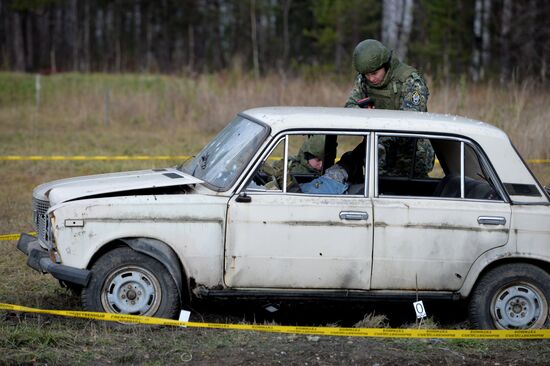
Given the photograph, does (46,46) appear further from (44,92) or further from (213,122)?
(213,122)

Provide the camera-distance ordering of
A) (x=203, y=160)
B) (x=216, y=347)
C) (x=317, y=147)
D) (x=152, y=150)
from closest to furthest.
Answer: (x=216, y=347) → (x=203, y=160) → (x=317, y=147) → (x=152, y=150)

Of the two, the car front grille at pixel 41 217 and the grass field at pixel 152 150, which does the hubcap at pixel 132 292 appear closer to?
the grass field at pixel 152 150

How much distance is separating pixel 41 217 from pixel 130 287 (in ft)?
3.02

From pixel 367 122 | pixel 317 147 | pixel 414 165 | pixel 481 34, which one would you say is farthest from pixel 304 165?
pixel 481 34

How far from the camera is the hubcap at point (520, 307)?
625 cm

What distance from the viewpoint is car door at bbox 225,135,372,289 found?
6008mm

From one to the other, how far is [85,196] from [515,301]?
123 inches

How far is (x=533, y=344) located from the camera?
19.6 feet

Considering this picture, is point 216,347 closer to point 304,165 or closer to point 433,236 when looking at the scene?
point 433,236

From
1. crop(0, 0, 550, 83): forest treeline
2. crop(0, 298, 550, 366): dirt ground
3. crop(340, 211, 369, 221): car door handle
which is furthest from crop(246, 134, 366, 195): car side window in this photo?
crop(0, 0, 550, 83): forest treeline

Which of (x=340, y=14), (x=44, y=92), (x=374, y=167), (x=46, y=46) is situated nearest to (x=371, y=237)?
(x=374, y=167)

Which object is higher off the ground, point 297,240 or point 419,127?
point 419,127

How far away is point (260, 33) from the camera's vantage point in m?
44.7

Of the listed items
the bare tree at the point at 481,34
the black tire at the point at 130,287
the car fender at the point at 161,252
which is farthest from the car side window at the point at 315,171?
the bare tree at the point at 481,34
